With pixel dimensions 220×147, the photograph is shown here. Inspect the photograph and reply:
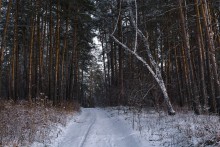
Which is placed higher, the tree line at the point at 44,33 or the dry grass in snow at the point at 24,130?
the tree line at the point at 44,33

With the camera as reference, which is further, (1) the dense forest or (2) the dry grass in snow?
(1) the dense forest

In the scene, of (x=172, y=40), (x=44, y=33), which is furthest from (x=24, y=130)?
(x=44, y=33)

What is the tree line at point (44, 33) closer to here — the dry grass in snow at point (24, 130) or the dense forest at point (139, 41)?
the dense forest at point (139, 41)

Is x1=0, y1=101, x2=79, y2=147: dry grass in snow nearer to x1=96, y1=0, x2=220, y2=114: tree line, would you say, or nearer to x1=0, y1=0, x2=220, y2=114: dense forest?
x1=0, y1=0, x2=220, y2=114: dense forest

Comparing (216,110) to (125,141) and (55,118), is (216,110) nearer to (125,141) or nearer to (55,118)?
(125,141)

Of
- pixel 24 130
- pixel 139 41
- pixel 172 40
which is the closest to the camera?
pixel 24 130

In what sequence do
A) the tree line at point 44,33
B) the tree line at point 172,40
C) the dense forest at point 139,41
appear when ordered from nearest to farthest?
the tree line at point 172,40 < the dense forest at point 139,41 < the tree line at point 44,33

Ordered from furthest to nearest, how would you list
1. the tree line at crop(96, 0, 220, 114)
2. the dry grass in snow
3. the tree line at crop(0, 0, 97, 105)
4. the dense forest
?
the tree line at crop(0, 0, 97, 105) → the dense forest → the tree line at crop(96, 0, 220, 114) → the dry grass in snow

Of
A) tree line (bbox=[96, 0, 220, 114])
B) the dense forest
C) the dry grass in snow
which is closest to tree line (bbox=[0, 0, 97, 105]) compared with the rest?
the dense forest

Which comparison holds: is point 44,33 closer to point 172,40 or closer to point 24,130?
point 172,40

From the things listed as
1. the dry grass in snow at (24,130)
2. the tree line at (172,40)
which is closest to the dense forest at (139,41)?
the tree line at (172,40)

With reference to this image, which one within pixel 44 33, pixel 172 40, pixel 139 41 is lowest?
pixel 172 40

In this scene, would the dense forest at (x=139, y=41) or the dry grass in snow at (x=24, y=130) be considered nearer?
the dry grass in snow at (x=24, y=130)

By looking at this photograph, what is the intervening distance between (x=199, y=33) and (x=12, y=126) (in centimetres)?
998
